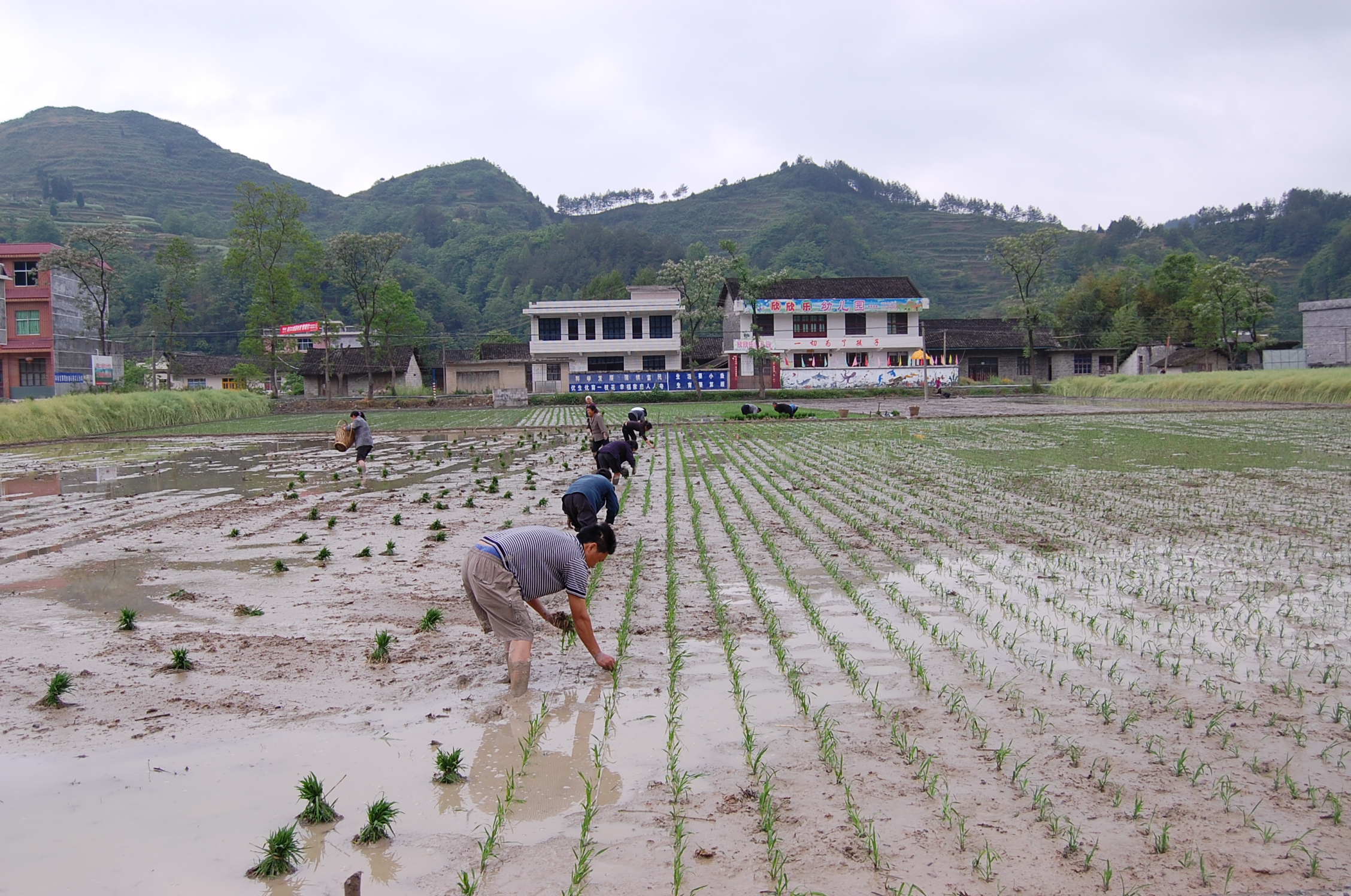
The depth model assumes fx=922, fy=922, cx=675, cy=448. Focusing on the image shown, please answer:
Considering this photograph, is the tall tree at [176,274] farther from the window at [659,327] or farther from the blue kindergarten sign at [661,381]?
the window at [659,327]

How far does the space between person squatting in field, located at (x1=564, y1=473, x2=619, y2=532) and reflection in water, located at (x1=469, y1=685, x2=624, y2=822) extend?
170 centimetres

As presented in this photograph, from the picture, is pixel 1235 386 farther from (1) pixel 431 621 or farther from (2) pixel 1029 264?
(1) pixel 431 621

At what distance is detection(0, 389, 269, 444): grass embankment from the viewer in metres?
34.2

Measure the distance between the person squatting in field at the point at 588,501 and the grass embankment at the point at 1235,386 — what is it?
4047 cm

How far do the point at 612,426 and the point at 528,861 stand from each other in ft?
97.5

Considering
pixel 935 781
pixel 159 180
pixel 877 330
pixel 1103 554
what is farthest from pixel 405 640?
pixel 159 180

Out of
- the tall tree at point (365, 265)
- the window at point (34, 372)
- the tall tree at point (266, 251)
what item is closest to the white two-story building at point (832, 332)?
the tall tree at point (365, 265)

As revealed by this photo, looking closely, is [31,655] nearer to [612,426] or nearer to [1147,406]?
[612,426]

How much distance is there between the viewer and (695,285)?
67.9 m

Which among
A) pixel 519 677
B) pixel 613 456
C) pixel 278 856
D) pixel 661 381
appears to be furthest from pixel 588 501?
pixel 661 381

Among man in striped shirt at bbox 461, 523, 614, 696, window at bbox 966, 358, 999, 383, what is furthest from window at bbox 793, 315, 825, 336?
man in striped shirt at bbox 461, 523, 614, 696

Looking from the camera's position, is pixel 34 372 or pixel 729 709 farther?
pixel 34 372

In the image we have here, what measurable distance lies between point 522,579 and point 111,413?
129 ft

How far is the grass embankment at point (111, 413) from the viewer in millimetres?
34219
